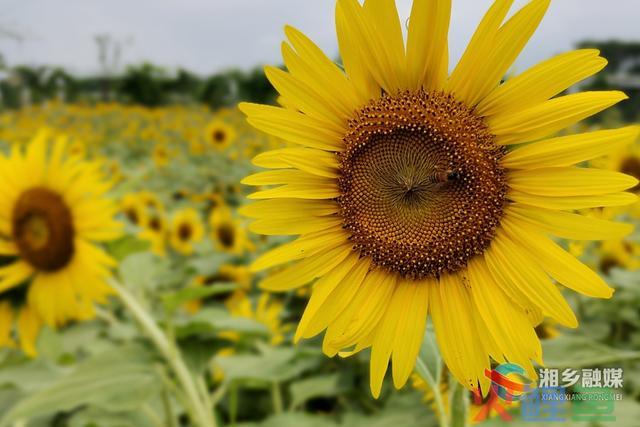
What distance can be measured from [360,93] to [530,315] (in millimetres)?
490

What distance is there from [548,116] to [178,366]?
1.51 metres

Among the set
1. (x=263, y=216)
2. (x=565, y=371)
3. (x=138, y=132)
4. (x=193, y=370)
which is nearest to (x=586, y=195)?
(x=263, y=216)

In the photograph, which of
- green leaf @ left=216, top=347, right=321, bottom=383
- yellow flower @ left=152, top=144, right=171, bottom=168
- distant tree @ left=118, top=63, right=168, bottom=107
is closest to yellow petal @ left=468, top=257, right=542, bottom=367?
green leaf @ left=216, top=347, right=321, bottom=383

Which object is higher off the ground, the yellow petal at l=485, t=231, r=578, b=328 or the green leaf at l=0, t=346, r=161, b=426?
the yellow petal at l=485, t=231, r=578, b=328

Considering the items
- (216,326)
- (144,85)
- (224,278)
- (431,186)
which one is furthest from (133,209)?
(144,85)

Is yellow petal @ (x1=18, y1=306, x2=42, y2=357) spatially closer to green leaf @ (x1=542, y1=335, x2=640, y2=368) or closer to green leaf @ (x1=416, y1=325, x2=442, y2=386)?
green leaf @ (x1=416, y1=325, x2=442, y2=386)

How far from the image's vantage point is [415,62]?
103cm

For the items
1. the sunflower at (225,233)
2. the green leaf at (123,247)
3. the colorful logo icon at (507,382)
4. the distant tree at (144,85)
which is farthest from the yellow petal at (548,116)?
the distant tree at (144,85)

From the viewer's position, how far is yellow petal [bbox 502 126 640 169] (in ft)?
2.86

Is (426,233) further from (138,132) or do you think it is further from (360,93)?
(138,132)

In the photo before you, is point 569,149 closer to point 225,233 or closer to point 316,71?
point 316,71

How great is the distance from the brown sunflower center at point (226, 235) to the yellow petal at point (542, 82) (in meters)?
3.79

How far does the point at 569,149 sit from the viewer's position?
3.05ft

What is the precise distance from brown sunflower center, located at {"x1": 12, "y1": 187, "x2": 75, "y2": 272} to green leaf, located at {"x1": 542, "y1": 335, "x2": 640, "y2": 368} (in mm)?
1919
